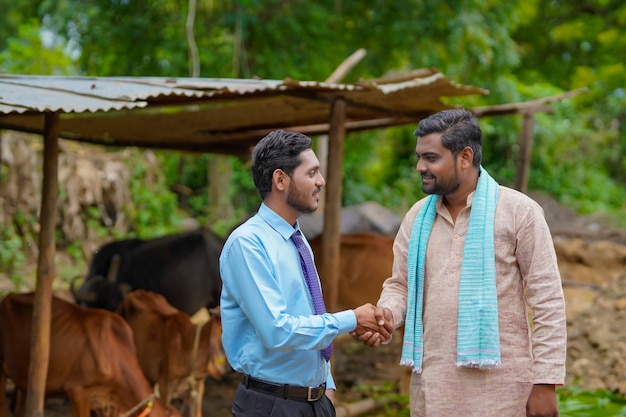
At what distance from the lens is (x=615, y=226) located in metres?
18.4

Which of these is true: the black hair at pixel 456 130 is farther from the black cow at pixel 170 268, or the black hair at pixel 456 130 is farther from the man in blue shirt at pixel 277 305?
the black cow at pixel 170 268

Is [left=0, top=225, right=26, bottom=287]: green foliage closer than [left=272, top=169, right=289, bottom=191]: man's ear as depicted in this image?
No

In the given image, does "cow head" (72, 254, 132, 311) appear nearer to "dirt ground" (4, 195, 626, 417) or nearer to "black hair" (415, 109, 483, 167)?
"dirt ground" (4, 195, 626, 417)

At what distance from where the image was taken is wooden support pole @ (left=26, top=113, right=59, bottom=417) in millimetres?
6137

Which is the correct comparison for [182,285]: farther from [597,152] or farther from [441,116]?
[597,152]

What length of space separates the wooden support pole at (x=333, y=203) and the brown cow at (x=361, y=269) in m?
2.20

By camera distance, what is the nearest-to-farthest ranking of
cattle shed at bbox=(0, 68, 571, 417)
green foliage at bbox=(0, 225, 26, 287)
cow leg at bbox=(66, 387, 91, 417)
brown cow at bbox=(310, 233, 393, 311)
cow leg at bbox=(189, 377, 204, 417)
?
cattle shed at bbox=(0, 68, 571, 417)
cow leg at bbox=(66, 387, 91, 417)
cow leg at bbox=(189, 377, 204, 417)
brown cow at bbox=(310, 233, 393, 311)
green foliage at bbox=(0, 225, 26, 287)

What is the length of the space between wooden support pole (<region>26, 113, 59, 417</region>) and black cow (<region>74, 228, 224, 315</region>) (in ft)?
11.3

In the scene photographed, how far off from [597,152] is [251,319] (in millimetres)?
23180

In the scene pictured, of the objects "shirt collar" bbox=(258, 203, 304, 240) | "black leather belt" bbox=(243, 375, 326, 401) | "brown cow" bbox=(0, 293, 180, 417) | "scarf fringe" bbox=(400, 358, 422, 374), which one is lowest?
"brown cow" bbox=(0, 293, 180, 417)

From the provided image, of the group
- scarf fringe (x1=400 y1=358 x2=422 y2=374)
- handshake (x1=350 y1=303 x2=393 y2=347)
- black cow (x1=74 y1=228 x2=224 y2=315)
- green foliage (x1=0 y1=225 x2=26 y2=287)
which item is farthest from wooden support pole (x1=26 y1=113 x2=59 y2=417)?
green foliage (x1=0 y1=225 x2=26 y2=287)

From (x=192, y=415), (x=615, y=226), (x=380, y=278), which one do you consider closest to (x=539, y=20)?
(x=615, y=226)

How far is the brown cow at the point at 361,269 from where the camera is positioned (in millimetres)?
9500

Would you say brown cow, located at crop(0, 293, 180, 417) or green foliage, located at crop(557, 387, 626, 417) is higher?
brown cow, located at crop(0, 293, 180, 417)
